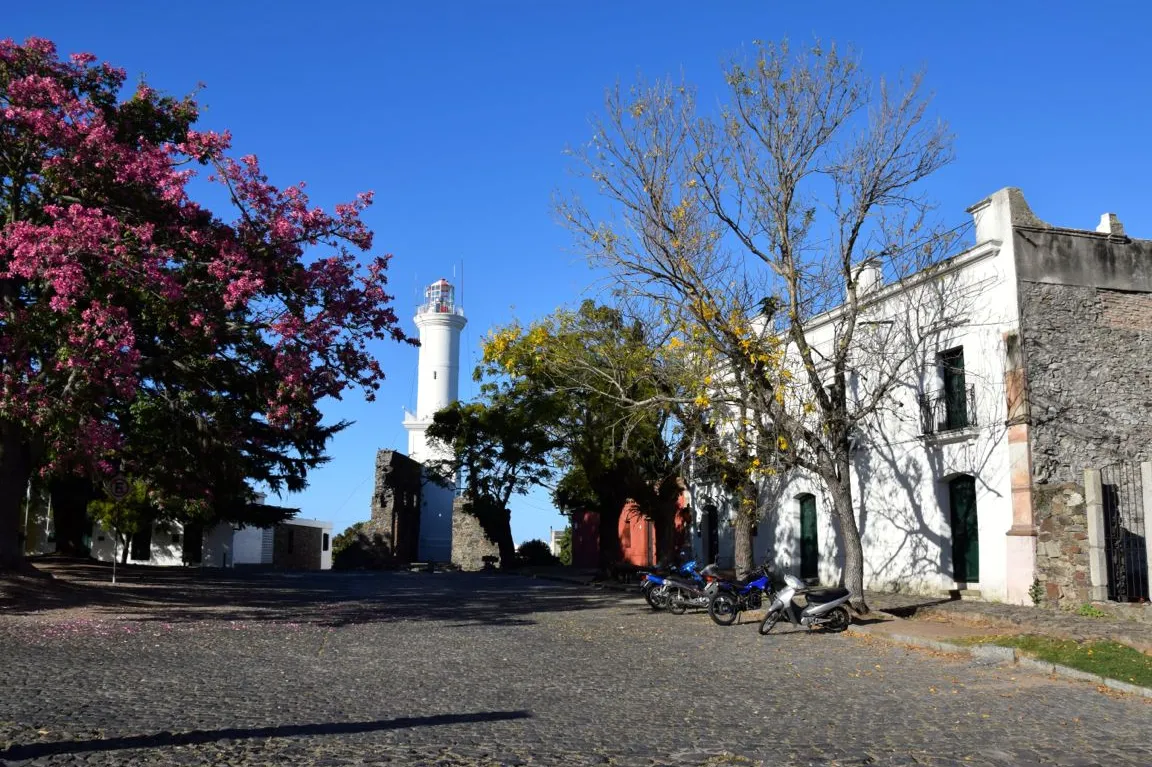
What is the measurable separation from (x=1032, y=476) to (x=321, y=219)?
13135mm

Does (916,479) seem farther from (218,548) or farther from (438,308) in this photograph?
(438,308)

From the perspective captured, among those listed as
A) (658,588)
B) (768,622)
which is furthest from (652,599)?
(768,622)

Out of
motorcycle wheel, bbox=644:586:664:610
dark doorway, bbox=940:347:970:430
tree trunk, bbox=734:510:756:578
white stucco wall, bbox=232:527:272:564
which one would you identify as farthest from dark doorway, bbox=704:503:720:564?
white stucco wall, bbox=232:527:272:564

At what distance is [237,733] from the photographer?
6.46 meters

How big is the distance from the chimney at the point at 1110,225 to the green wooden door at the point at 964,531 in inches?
217

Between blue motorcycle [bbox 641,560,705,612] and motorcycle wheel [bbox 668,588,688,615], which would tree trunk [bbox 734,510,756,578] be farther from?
motorcycle wheel [bbox 668,588,688,615]

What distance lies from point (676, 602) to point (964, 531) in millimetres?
5880

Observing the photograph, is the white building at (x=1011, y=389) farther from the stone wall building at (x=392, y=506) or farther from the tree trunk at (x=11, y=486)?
the stone wall building at (x=392, y=506)

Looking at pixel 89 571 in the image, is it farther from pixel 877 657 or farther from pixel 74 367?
pixel 877 657

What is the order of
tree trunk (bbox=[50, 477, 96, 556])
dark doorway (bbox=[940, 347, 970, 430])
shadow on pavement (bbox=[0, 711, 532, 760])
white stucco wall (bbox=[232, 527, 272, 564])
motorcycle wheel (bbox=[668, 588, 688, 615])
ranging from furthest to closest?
white stucco wall (bbox=[232, 527, 272, 564])
tree trunk (bbox=[50, 477, 96, 556])
dark doorway (bbox=[940, 347, 970, 430])
motorcycle wheel (bbox=[668, 588, 688, 615])
shadow on pavement (bbox=[0, 711, 532, 760])

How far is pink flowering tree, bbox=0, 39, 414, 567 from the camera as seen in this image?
14.0m

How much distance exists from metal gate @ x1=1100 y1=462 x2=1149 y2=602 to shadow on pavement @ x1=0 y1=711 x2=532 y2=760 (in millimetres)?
12364

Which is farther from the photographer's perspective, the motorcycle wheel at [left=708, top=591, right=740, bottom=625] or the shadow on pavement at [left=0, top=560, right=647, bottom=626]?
the motorcycle wheel at [left=708, top=591, right=740, bottom=625]

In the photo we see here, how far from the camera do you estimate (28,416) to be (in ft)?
45.9
